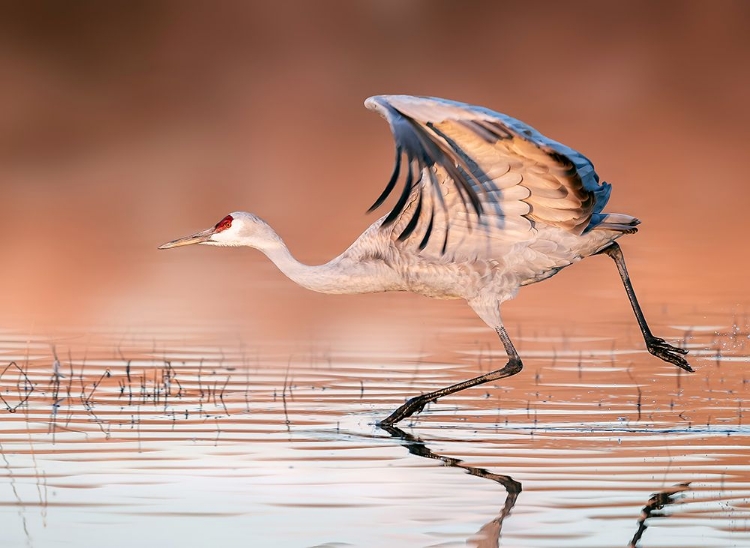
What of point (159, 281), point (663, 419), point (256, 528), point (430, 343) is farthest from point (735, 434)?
point (159, 281)

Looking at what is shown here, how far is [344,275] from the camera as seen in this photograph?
10.1 meters

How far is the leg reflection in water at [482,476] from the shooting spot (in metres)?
6.18

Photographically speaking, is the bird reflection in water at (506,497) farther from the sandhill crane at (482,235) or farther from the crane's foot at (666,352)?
the crane's foot at (666,352)

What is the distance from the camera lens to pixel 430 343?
12930 mm

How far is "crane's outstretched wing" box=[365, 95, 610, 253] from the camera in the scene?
27.5ft

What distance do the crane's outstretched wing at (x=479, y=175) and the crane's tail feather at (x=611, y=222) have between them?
0.21ft

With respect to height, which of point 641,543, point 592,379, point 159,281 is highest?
point 159,281

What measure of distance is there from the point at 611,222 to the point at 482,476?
3084mm

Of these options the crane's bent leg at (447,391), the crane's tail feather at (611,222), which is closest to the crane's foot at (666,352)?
the crane's tail feather at (611,222)

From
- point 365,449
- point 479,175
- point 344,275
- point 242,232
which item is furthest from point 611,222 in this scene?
point 365,449

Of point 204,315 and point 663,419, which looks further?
point 204,315

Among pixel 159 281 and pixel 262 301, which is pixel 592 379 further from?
pixel 159 281

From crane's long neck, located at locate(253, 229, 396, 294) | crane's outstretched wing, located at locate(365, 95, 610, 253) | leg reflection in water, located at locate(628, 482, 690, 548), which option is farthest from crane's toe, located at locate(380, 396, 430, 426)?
leg reflection in water, located at locate(628, 482, 690, 548)

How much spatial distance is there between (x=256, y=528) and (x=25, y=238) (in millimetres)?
17778
